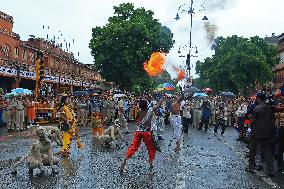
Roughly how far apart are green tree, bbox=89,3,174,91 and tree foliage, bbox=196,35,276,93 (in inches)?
565

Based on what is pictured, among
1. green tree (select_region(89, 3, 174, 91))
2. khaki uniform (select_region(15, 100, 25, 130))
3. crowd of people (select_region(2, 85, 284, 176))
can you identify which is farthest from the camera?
green tree (select_region(89, 3, 174, 91))

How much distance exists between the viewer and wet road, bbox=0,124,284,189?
892 cm

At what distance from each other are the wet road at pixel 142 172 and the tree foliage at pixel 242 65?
5053cm

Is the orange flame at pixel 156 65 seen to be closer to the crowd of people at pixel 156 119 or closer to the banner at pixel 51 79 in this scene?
the crowd of people at pixel 156 119

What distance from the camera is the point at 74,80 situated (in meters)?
49.3

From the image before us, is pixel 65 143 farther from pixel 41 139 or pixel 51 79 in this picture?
pixel 51 79

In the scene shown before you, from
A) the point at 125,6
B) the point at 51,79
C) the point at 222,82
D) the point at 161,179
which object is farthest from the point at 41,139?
the point at 222,82

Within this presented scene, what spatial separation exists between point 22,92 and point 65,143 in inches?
490

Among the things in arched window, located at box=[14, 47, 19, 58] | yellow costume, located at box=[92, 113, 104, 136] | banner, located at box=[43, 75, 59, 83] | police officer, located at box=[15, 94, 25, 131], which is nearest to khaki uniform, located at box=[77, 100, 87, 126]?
police officer, located at box=[15, 94, 25, 131]

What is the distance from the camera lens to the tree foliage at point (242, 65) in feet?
209

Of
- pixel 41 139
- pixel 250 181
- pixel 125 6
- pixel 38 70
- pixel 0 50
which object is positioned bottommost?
pixel 250 181

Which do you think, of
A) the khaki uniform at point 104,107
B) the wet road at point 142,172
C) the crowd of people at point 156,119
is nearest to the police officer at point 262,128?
the crowd of people at point 156,119

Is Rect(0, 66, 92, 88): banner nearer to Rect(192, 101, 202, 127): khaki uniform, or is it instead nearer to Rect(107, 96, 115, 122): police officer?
Rect(107, 96, 115, 122): police officer

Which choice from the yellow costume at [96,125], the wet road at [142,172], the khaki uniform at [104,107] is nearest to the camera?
the wet road at [142,172]
